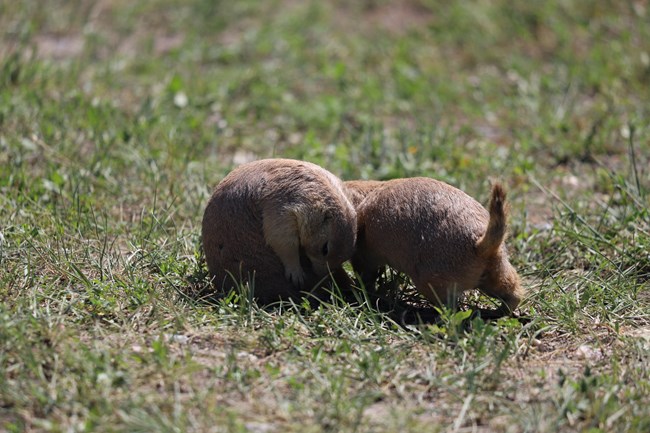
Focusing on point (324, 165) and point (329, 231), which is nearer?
point (329, 231)

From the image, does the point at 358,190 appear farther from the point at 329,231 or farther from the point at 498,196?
the point at 498,196

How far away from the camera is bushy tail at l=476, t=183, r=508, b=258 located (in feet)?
13.7

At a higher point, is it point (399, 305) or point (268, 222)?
point (268, 222)

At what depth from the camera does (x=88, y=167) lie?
6449 millimetres

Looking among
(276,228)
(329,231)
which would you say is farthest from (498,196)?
(276,228)

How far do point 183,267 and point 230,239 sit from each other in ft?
1.53

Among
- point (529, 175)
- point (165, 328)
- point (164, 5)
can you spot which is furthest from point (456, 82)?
point (165, 328)

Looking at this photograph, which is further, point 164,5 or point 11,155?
point 164,5

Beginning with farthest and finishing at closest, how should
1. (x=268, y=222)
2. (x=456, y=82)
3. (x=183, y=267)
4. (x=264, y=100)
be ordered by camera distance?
(x=456, y=82)
(x=264, y=100)
(x=183, y=267)
(x=268, y=222)

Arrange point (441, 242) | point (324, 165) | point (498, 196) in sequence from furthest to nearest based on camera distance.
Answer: point (324, 165), point (441, 242), point (498, 196)

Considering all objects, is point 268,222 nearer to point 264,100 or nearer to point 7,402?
point 7,402

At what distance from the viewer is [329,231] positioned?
4762 mm

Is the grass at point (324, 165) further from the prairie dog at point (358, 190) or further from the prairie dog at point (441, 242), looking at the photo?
the prairie dog at point (358, 190)

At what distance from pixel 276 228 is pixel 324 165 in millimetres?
2029
